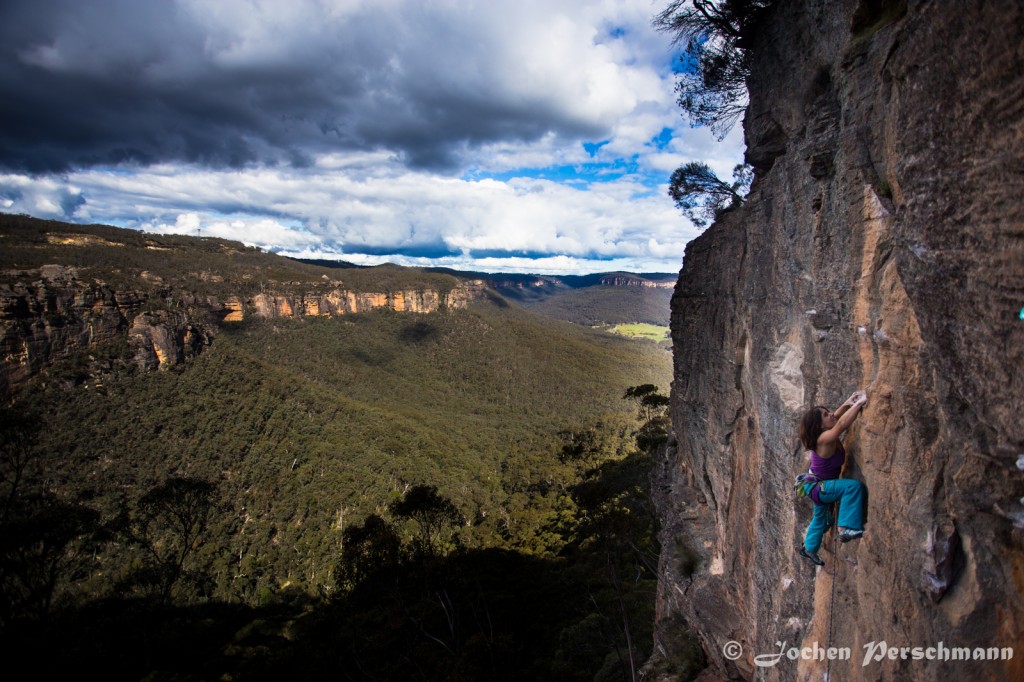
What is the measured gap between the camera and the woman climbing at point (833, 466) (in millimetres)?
5094

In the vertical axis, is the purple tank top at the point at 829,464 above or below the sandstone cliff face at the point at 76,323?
above

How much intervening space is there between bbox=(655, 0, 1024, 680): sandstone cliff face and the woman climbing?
168 mm

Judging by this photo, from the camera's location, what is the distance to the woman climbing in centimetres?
509

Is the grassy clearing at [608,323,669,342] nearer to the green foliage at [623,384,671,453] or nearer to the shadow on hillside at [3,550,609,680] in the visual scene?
the green foliage at [623,384,671,453]

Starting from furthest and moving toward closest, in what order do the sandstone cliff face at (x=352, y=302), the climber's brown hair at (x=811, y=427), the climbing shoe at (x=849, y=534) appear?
the sandstone cliff face at (x=352, y=302) < the climber's brown hair at (x=811, y=427) < the climbing shoe at (x=849, y=534)

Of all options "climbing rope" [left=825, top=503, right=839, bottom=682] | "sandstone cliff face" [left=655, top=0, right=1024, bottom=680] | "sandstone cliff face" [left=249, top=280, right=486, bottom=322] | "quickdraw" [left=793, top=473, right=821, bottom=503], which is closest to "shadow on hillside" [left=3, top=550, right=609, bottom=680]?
"climbing rope" [left=825, top=503, right=839, bottom=682]

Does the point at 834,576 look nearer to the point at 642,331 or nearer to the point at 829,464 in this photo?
the point at 829,464

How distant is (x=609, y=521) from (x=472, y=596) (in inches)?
499

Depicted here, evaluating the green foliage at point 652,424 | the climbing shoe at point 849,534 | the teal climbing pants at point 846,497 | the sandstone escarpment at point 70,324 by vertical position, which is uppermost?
the teal climbing pants at point 846,497

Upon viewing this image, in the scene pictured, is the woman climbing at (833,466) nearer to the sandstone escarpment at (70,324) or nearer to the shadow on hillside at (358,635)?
the shadow on hillside at (358,635)

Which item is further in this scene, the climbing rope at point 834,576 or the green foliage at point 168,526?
the green foliage at point 168,526

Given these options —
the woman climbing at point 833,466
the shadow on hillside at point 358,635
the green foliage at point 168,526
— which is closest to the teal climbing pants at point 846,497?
the woman climbing at point 833,466

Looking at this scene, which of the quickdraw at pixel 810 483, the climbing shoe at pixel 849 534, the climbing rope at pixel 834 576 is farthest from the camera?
the climbing rope at pixel 834 576

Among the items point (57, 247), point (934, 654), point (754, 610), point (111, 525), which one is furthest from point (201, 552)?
point (57, 247)
